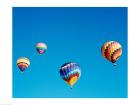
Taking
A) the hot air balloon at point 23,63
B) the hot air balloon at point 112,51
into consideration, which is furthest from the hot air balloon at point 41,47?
the hot air balloon at point 112,51

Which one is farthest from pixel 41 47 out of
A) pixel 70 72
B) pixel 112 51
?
pixel 112 51

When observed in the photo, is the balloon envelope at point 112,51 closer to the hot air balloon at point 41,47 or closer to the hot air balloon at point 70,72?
the hot air balloon at point 70,72

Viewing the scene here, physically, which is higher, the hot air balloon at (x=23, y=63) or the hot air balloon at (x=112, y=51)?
the hot air balloon at (x=112, y=51)

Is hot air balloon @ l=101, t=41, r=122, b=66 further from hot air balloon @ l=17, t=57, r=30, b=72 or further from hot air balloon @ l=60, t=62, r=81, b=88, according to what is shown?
hot air balloon @ l=17, t=57, r=30, b=72

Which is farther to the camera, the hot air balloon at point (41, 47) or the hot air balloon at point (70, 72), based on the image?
the hot air balloon at point (70, 72)

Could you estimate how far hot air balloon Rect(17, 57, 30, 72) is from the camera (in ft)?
7.95

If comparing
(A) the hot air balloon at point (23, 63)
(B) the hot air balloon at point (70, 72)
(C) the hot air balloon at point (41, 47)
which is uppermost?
(C) the hot air balloon at point (41, 47)

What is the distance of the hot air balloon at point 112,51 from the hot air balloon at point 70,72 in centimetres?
22

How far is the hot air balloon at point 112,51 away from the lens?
2519 mm
